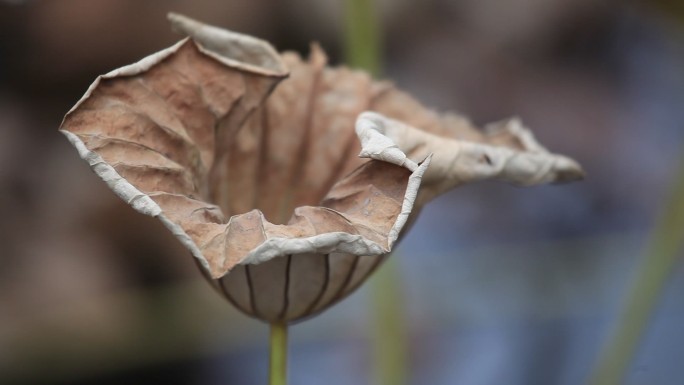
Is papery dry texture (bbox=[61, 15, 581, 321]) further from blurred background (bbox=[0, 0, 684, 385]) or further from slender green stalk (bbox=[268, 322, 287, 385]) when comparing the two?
blurred background (bbox=[0, 0, 684, 385])

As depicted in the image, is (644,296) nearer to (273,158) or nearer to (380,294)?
(380,294)

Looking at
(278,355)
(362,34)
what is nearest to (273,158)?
(278,355)

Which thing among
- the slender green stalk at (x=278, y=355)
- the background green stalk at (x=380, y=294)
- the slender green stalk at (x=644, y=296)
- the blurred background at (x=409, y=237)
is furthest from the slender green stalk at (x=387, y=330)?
the slender green stalk at (x=278, y=355)

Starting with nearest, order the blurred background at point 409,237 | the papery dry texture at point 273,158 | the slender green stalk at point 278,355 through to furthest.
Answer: the papery dry texture at point 273,158 < the slender green stalk at point 278,355 < the blurred background at point 409,237

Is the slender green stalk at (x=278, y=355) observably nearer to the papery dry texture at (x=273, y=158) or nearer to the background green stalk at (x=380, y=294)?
the papery dry texture at (x=273, y=158)

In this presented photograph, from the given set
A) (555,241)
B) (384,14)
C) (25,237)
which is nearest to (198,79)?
(25,237)
